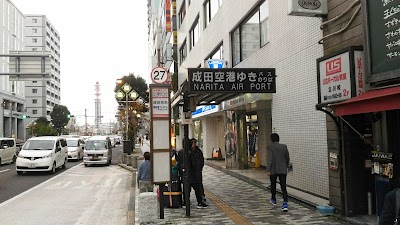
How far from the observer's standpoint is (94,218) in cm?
868

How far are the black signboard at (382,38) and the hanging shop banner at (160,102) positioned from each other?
4056 mm

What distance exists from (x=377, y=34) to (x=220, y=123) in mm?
17371

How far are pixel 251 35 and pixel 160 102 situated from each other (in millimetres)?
7687

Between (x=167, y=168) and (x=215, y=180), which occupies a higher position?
(x=167, y=168)

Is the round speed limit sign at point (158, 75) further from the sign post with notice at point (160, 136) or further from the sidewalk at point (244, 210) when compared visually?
the sidewalk at point (244, 210)

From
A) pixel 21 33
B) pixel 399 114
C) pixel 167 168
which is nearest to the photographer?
pixel 399 114

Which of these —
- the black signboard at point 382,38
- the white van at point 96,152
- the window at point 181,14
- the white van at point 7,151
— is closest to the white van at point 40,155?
the white van at point 96,152

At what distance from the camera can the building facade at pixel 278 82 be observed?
9.30m

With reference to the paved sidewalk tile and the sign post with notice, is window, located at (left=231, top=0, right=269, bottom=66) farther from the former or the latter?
the sign post with notice

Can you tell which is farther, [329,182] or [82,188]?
[82,188]

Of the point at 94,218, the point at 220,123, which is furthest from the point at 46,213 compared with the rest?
the point at 220,123

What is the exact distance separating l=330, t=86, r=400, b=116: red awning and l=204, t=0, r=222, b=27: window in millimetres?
13838

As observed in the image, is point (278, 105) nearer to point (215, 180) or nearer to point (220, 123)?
point (215, 180)

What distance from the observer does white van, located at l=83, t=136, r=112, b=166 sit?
899 inches
